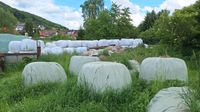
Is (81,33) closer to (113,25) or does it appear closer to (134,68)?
(113,25)

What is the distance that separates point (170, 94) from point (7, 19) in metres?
64.5

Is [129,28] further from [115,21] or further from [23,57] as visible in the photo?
[23,57]

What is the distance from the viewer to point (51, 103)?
23.8 ft

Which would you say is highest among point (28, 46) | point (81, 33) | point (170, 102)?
point (81, 33)

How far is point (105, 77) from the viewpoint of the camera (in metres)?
7.25

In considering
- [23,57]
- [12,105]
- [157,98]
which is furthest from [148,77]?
[23,57]

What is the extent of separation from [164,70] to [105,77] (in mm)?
1316

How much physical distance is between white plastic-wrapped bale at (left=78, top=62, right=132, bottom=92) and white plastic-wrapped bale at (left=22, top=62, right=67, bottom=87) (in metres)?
1.83

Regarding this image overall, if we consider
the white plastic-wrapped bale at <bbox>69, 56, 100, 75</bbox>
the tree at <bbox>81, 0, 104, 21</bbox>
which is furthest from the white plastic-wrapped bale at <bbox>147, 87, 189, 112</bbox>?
the tree at <bbox>81, 0, 104, 21</bbox>

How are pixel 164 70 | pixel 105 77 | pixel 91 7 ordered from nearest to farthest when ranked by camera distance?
pixel 105 77, pixel 164 70, pixel 91 7

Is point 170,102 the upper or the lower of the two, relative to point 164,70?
lower

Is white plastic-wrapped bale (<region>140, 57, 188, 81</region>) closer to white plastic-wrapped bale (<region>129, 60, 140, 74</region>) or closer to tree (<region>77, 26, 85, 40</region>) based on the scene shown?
white plastic-wrapped bale (<region>129, 60, 140, 74</region>)

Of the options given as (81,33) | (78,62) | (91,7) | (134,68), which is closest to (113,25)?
(81,33)

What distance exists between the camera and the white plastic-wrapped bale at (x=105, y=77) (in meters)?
7.22
